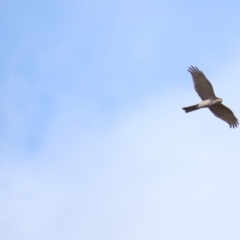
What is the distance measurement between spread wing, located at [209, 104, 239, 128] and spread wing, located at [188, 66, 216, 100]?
844mm

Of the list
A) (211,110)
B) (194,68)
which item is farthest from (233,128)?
(194,68)

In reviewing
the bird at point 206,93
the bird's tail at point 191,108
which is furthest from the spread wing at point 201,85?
the bird's tail at point 191,108

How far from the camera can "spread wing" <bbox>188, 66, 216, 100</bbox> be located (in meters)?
42.1

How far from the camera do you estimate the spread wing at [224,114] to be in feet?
140

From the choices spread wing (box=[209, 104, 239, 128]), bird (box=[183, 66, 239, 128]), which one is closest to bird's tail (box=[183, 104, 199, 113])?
bird (box=[183, 66, 239, 128])

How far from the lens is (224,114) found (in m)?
43.2

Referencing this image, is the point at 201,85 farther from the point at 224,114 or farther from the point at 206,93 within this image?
the point at 224,114

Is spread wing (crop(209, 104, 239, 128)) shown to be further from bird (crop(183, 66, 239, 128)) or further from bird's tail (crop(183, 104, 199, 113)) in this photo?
bird's tail (crop(183, 104, 199, 113))

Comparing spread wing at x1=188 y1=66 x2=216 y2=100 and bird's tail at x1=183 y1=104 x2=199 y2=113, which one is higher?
spread wing at x1=188 y1=66 x2=216 y2=100

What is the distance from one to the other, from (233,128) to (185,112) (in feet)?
16.2

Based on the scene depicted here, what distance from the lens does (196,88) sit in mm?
42281

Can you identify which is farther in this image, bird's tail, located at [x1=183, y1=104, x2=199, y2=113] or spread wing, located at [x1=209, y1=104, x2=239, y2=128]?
spread wing, located at [x1=209, y1=104, x2=239, y2=128]

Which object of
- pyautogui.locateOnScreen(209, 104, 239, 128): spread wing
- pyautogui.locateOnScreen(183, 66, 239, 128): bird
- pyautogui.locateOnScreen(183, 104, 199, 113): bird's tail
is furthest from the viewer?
pyautogui.locateOnScreen(209, 104, 239, 128): spread wing

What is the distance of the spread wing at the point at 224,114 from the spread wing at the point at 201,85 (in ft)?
2.77
